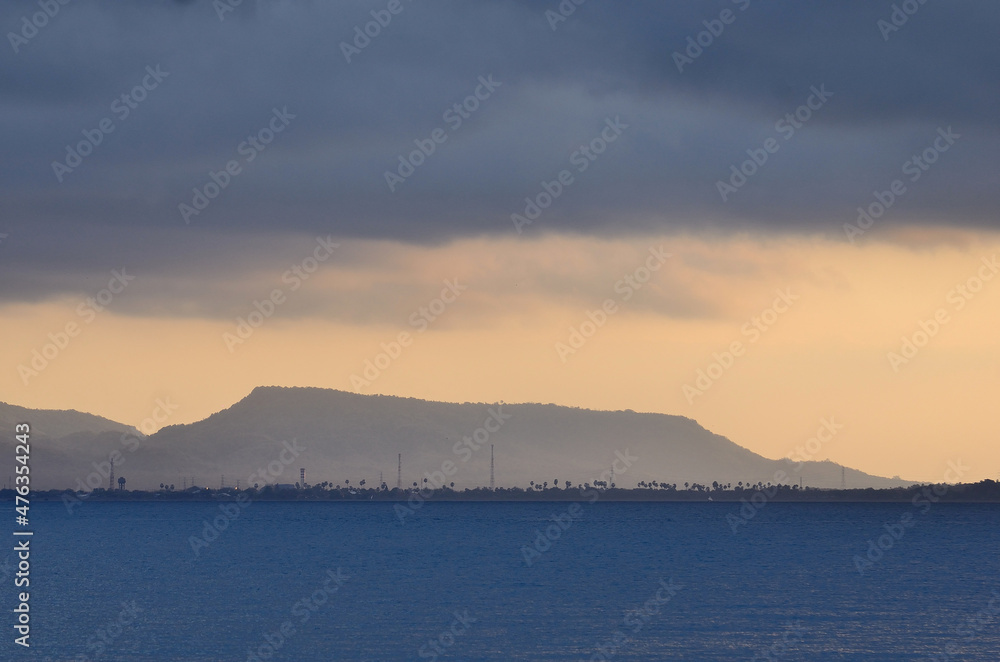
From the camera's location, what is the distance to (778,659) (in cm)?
7200

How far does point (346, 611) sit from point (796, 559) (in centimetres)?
8689

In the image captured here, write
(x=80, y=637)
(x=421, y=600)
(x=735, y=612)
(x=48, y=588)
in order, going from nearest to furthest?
(x=80, y=637) < (x=735, y=612) < (x=421, y=600) < (x=48, y=588)

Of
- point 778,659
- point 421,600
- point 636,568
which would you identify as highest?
point 636,568

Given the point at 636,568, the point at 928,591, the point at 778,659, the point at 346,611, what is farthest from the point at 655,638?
the point at 636,568

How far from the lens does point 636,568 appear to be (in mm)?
142125

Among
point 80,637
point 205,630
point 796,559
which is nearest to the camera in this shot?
point 80,637

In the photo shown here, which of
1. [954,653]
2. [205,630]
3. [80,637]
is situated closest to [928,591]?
[954,653]

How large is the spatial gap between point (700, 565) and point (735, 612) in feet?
173

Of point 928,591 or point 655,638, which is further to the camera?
point 928,591

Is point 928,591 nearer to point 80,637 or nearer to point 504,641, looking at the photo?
point 504,641

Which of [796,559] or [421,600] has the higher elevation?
[796,559]

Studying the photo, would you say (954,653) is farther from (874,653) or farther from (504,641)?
(504,641)

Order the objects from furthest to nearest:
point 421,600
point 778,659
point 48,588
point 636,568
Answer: point 636,568, point 48,588, point 421,600, point 778,659

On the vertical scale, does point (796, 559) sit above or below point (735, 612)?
above
